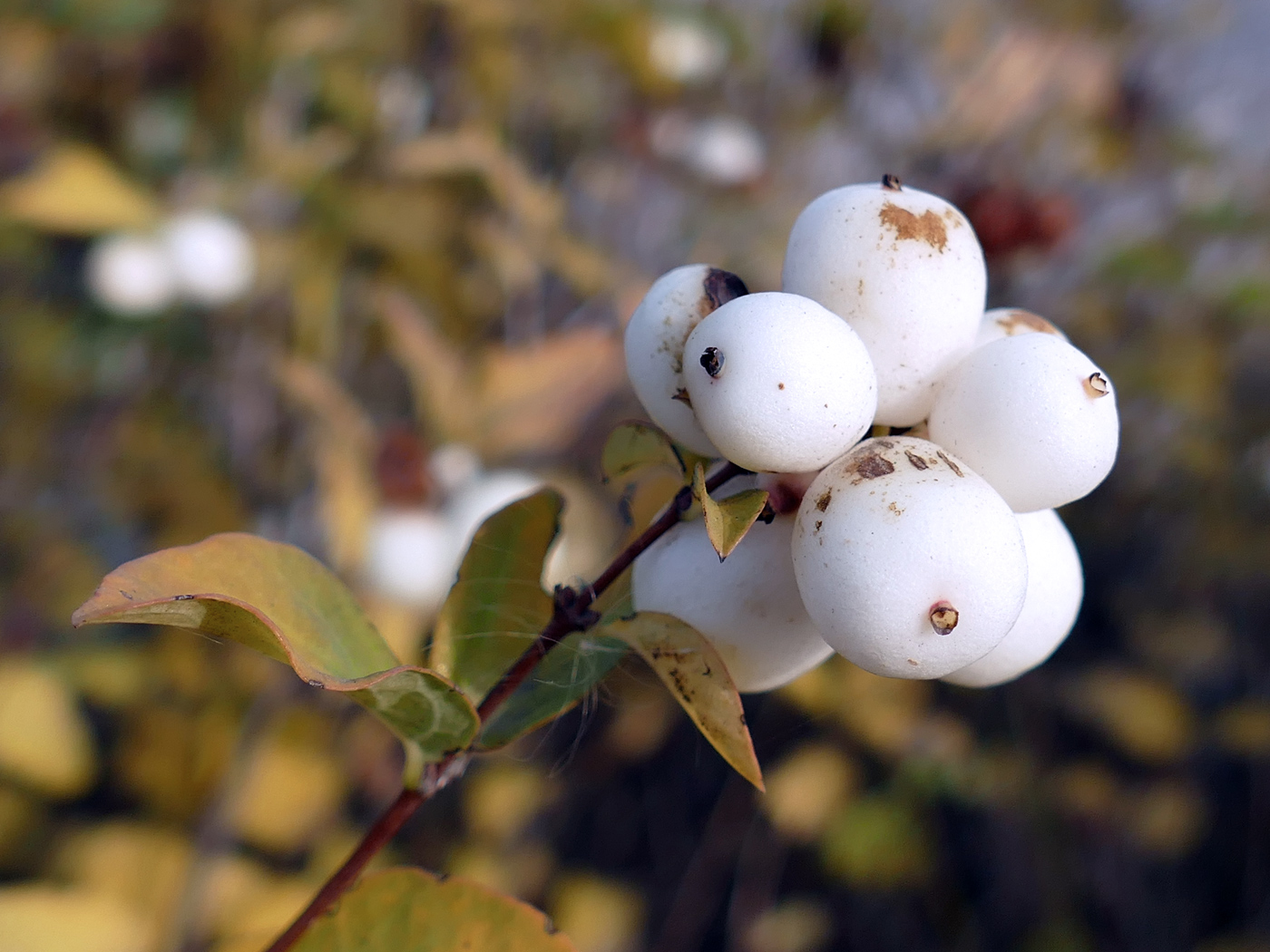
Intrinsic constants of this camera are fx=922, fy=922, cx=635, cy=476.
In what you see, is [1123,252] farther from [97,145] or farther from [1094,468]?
[97,145]

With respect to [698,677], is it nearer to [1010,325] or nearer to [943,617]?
[943,617]

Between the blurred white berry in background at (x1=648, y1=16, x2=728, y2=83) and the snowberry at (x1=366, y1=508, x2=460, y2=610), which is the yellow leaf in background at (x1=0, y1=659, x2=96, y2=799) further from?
the blurred white berry in background at (x1=648, y1=16, x2=728, y2=83)

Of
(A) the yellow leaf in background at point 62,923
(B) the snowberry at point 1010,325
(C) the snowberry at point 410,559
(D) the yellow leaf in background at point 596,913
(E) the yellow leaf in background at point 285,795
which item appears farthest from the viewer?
(D) the yellow leaf in background at point 596,913

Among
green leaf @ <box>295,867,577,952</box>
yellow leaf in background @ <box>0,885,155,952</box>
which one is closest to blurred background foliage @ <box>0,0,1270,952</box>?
yellow leaf in background @ <box>0,885,155,952</box>

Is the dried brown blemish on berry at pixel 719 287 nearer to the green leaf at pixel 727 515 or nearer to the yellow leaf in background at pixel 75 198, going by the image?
the green leaf at pixel 727 515

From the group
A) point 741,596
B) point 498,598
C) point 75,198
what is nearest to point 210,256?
point 75,198

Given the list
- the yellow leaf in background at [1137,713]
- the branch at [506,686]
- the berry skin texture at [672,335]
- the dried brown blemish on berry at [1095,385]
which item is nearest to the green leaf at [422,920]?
the branch at [506,686]


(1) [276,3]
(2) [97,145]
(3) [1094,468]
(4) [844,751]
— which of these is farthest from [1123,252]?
(2) [97,145]
